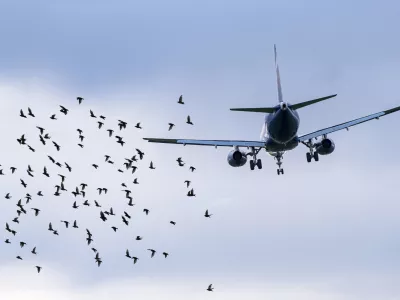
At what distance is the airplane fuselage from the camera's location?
7344cm

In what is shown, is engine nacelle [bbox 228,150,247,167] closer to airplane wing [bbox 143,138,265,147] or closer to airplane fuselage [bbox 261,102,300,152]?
airplane wing [bbox 143,138,265,147]

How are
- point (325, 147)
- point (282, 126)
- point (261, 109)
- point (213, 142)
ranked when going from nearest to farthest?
point (282, 126), point (261, 109), point (325, 147), point (213, 142)

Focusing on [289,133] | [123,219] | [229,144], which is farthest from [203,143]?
[123,219]

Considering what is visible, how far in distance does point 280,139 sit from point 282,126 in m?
2.87

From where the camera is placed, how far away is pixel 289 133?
75500 millimetres

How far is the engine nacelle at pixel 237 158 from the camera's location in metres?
86.5

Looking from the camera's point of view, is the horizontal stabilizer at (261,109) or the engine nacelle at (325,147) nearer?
the horizontal stabilizer at (261,109)

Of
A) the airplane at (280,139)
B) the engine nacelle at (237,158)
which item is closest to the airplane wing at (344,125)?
the airplane at (280,139)

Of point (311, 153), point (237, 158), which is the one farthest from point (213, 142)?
point (311, 153)

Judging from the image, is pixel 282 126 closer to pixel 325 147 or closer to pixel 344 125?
pixel 325 147

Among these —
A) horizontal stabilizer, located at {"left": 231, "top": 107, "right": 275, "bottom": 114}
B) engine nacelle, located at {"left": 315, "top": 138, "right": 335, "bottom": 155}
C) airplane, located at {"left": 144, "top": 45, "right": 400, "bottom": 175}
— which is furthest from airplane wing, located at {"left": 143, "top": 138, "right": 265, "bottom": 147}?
horizontal stabilizer, located at {"left": 231, "top": 107, "right": 275, "bottom": 114}

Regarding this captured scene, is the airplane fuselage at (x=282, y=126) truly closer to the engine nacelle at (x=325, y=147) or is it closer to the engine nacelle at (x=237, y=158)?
the engine nacelle at (x=325, y=147)

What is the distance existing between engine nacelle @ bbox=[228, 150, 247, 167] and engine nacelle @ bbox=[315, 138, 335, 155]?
32.4 feet

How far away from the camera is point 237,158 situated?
284 feet
